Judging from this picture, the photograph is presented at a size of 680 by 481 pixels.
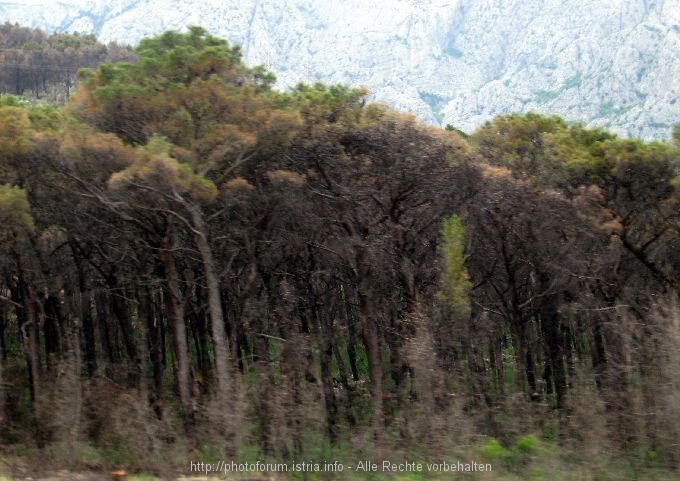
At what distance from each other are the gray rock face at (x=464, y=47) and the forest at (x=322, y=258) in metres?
112

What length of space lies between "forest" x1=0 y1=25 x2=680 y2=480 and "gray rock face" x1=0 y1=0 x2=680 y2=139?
11174cm

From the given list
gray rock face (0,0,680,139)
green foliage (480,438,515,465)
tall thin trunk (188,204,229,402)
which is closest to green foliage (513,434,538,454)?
green foliage (480,438,515,465)

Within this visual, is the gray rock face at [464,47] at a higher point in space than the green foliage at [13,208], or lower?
higher

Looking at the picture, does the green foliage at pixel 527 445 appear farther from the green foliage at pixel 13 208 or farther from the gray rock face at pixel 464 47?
the gray rock face at pixel 464 47

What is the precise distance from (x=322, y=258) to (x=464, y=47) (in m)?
173

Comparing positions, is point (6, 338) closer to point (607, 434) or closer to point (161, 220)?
point (161, 220)

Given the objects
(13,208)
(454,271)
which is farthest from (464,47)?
(13,208)

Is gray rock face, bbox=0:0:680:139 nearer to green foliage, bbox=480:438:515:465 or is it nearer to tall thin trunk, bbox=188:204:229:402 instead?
tall thin trunk, bbox=188:204:229:402

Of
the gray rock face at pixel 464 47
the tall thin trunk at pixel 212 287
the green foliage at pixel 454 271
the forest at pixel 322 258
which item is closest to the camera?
the forest at pixel 322 258

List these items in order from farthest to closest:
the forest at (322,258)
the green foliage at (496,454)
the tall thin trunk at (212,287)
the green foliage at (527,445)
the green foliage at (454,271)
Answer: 1. the green foliage at (454,271)
2. the tall thin trunk at (212,287)
3. the forest at (322,258)
4. the green foliage at (527,445)
5. the green foliage at (496,454)

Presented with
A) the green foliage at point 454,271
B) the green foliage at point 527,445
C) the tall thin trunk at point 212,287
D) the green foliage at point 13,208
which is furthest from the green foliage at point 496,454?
the green foliage at point 13,208

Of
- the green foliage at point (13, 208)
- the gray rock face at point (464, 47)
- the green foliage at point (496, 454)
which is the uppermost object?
the gray rock face at point (464, 47)

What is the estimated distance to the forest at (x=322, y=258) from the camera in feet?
38.0

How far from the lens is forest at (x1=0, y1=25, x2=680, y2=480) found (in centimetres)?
1157
